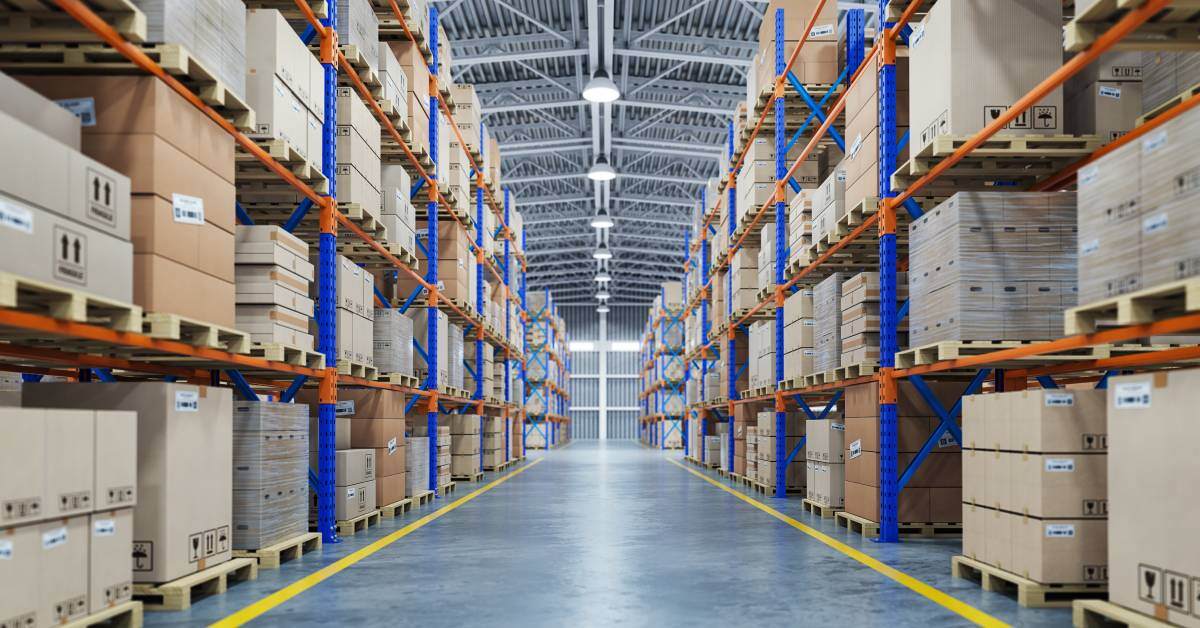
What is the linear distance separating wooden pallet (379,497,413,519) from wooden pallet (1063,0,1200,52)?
21.2 ft

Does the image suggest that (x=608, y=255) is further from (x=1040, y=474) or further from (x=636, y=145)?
(x=1040, y=474)

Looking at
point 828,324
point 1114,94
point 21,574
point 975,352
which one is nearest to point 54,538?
point 21,574

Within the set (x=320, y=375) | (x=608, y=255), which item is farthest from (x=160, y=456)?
(x=608, y=255)

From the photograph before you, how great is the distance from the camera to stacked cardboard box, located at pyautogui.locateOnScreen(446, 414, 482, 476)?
13.7 metres

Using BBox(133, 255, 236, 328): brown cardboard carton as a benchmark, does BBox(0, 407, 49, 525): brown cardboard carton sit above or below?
below

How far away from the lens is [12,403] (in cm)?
506

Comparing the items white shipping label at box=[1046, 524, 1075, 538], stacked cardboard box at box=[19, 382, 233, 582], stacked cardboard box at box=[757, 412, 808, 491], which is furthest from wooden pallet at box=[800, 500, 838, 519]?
stacked cardboard box at box=[19, 382, 233, 582]

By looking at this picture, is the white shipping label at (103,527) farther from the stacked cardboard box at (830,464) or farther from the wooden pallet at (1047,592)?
the stacked cardboard box at (830,464)

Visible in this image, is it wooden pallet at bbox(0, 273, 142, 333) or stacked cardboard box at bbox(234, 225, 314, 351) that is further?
stacked cardboard box at bbox(234, 225, 314, 351)

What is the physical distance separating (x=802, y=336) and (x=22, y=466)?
7.43 meters

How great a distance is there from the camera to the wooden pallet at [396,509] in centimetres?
848

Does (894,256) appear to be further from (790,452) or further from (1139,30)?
(790,452)

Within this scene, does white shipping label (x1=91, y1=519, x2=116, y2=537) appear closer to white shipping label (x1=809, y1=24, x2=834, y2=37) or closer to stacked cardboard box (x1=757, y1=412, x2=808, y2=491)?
stacked cardboard box (x1=757, y1=412, x2=808, y2=491)

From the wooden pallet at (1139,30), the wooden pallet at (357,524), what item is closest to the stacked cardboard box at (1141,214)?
the wooden pallet at (1139,30)
